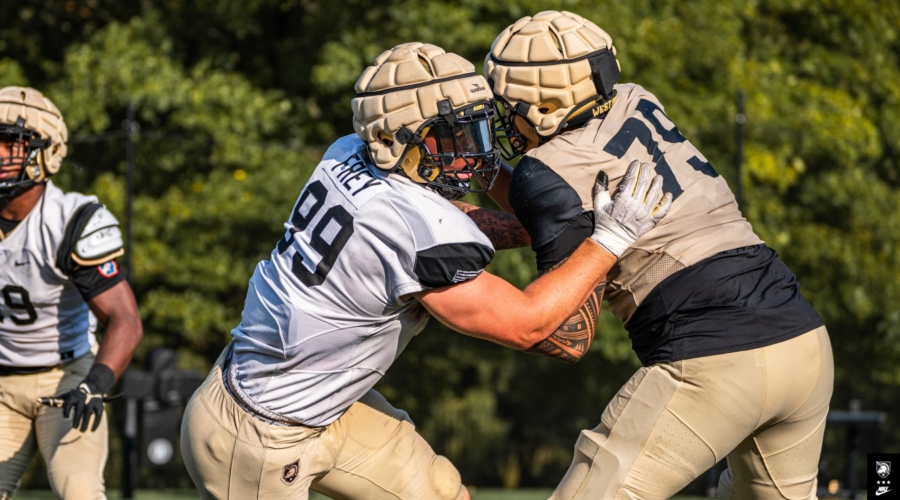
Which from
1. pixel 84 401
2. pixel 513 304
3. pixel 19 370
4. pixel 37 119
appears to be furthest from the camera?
pixel 37 119

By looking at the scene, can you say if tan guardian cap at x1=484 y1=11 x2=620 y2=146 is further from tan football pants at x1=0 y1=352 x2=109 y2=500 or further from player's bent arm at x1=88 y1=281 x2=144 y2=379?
tan football pants at x1=0 y1=352 x2=109 y2=500

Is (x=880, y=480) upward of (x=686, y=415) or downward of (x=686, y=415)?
downward

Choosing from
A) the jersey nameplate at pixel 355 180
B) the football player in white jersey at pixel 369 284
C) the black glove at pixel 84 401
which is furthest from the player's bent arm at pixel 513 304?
the black glove at pixel 84 401

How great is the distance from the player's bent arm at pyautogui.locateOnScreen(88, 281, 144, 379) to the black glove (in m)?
0.14

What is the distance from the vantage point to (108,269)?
4.06 m

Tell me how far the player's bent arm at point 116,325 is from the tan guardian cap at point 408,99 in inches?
61.2

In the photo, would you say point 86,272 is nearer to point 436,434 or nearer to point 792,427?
point 792,427

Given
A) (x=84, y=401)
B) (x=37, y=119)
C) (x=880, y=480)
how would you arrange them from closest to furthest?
(x=84, y=401)
(x=37, y=119)
(x=880, y=480)

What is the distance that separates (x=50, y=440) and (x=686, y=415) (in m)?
2.38

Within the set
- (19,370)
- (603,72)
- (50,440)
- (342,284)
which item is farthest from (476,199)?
(342,284)

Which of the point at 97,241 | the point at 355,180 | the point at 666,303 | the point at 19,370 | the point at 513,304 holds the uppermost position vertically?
the point at 355,180

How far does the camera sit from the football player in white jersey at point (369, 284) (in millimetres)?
2791

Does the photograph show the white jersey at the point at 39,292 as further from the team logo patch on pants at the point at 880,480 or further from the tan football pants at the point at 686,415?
the team logo patch on pants at the point at 880,480

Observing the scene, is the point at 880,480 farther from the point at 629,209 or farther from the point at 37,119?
the point at 37,119
